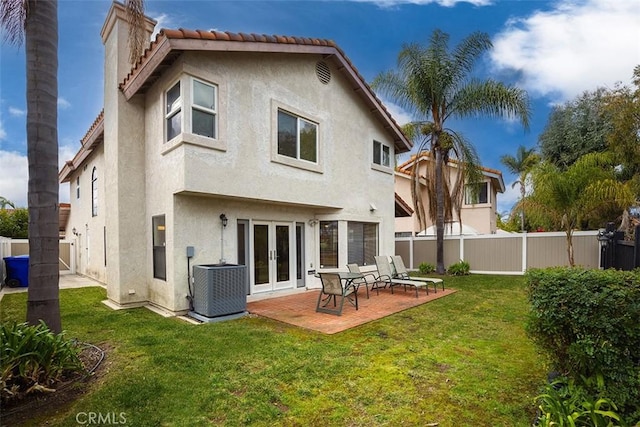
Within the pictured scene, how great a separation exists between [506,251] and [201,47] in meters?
16.6

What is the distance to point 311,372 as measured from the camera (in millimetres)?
5066

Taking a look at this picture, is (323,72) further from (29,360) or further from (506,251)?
(506,251)

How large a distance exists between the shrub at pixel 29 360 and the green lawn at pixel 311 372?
1.84 ft

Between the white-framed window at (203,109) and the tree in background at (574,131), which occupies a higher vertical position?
the tree in background at (574,131)

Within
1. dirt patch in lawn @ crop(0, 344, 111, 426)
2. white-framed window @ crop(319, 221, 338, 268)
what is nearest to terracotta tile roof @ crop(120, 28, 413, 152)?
white-framed window @ crop(319, 221, 338, 268)

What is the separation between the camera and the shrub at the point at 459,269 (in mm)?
16734

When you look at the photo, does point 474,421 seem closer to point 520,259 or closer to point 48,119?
point 48,119

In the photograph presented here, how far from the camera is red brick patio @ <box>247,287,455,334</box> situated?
7.80 meters

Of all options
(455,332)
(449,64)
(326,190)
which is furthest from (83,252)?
(449,64)

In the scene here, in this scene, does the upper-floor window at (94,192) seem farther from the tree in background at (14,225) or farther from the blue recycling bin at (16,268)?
the tree in background at (14,225)
